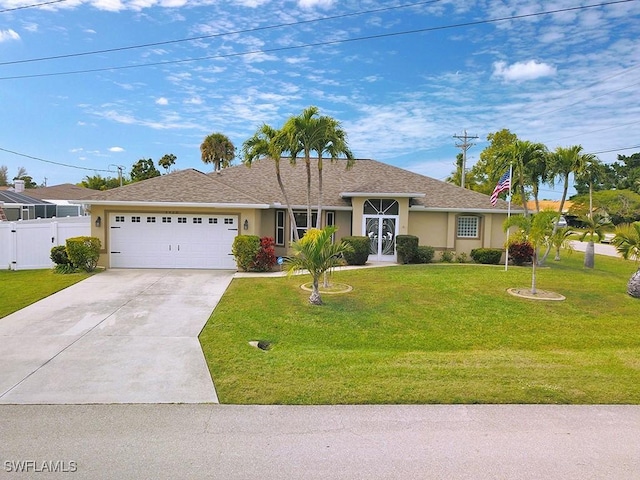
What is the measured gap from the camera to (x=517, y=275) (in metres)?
14.9

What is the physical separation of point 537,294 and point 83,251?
579 inches

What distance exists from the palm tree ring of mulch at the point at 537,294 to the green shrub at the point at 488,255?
19.4 feet

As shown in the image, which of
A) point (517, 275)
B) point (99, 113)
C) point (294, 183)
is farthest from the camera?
point (99, 113)

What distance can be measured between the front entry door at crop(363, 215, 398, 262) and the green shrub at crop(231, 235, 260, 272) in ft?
17.5

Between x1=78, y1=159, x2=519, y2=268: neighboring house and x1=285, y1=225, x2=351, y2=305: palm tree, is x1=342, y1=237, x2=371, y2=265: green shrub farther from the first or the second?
x1=285, y1=225, x2=351, y2=305: palm tree

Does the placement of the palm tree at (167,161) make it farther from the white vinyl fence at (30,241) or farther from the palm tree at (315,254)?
Result: the palm tree at (315,254)

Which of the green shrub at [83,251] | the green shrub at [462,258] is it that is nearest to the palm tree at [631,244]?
Result: the green shrub at [462,258]

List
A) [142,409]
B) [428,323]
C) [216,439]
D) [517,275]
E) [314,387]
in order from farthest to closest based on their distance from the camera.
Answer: [517,275] → [428,323] → [314,387] → [142,409] → [216,439]

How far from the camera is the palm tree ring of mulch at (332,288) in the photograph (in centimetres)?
1194

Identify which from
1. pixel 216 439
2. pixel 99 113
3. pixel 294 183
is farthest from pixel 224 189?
pixel 216 439

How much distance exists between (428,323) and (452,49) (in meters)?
13.1

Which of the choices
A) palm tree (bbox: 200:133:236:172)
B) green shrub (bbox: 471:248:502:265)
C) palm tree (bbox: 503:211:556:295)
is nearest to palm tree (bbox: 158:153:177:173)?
palm tree (bbox: 200:133:236:172)

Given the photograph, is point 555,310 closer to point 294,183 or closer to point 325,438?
point 325,438

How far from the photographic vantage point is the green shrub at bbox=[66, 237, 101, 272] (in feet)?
47.2
